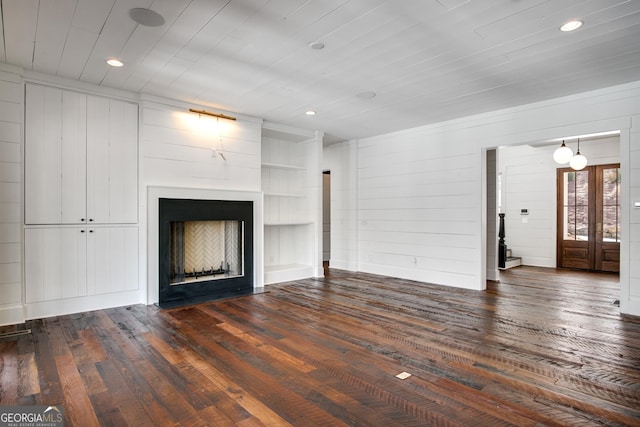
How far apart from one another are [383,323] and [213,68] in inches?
133

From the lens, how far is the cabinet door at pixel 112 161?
4.37m

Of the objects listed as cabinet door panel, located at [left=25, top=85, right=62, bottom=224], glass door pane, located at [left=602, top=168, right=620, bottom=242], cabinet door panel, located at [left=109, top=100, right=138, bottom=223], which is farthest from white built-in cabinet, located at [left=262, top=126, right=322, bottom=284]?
glass door pane, located at [left=602, top=168, right=620, bottom=242]

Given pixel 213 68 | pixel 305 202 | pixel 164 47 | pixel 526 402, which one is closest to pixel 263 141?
pixel 305 202

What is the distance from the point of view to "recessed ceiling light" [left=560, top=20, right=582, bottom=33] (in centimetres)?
285

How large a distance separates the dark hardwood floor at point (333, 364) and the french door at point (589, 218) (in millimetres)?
3937

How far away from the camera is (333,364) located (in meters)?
2.81

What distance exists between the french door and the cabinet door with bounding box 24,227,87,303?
30.4 ft

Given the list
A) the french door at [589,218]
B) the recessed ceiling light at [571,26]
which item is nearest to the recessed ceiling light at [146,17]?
the recessed ceiling light at [571,26]

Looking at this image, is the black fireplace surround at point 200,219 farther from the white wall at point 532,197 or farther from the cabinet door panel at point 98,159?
the white wall at point 532,197

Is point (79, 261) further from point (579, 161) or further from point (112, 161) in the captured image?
point (579, 161)

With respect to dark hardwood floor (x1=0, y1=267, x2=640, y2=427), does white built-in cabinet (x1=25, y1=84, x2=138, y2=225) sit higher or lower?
higher

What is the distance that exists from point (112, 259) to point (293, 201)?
11.2 feet

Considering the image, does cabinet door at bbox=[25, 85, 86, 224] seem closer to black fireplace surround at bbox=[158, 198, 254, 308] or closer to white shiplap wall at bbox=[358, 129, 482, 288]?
black fireplace surround at bbox=[158, 198, 254, 308]

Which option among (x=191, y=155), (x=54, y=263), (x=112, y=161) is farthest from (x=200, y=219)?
(x=54, y=263)
